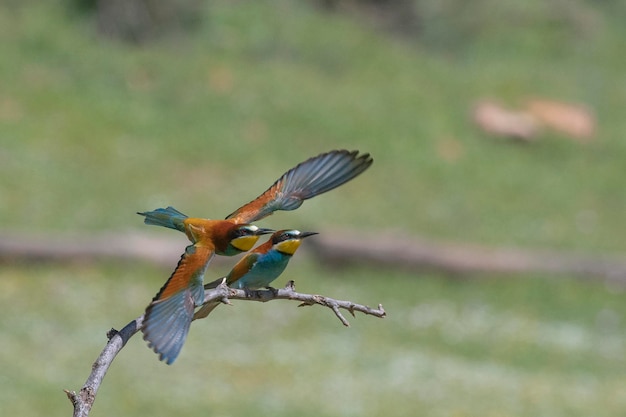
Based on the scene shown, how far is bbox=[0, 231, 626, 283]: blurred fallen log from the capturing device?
11023mm

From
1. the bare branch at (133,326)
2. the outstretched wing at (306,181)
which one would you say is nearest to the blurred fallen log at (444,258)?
the outstretched wing at (306,181)

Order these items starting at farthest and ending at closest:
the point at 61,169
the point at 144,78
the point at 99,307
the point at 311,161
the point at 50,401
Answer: the point at 144,78
the point at 61,169
the point at 99,307
the point at 50,401
the point at 311,161

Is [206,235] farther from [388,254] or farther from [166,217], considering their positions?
[388,254]

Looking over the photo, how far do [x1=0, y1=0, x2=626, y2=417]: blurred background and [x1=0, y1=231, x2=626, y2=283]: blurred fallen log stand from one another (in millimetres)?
41

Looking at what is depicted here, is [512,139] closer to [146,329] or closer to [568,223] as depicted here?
[568,223]

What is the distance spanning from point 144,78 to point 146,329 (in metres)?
14.7

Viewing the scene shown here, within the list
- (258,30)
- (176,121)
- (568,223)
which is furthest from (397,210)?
(258,30)

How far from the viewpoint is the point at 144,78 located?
15.9 m

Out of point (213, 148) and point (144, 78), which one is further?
point (144, 78)

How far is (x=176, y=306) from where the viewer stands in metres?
1.63

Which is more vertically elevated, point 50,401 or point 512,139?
point 512,139

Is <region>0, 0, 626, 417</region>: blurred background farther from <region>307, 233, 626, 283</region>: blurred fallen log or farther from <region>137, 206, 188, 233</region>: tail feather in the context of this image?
<region>137, 206, 188, 233</region>: tail feather

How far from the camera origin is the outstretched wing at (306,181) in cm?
204

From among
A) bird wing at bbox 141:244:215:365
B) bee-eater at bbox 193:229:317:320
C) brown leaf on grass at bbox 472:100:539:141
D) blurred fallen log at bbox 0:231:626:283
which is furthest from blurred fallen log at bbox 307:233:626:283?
bird wing at bbox 141:244:215:365
